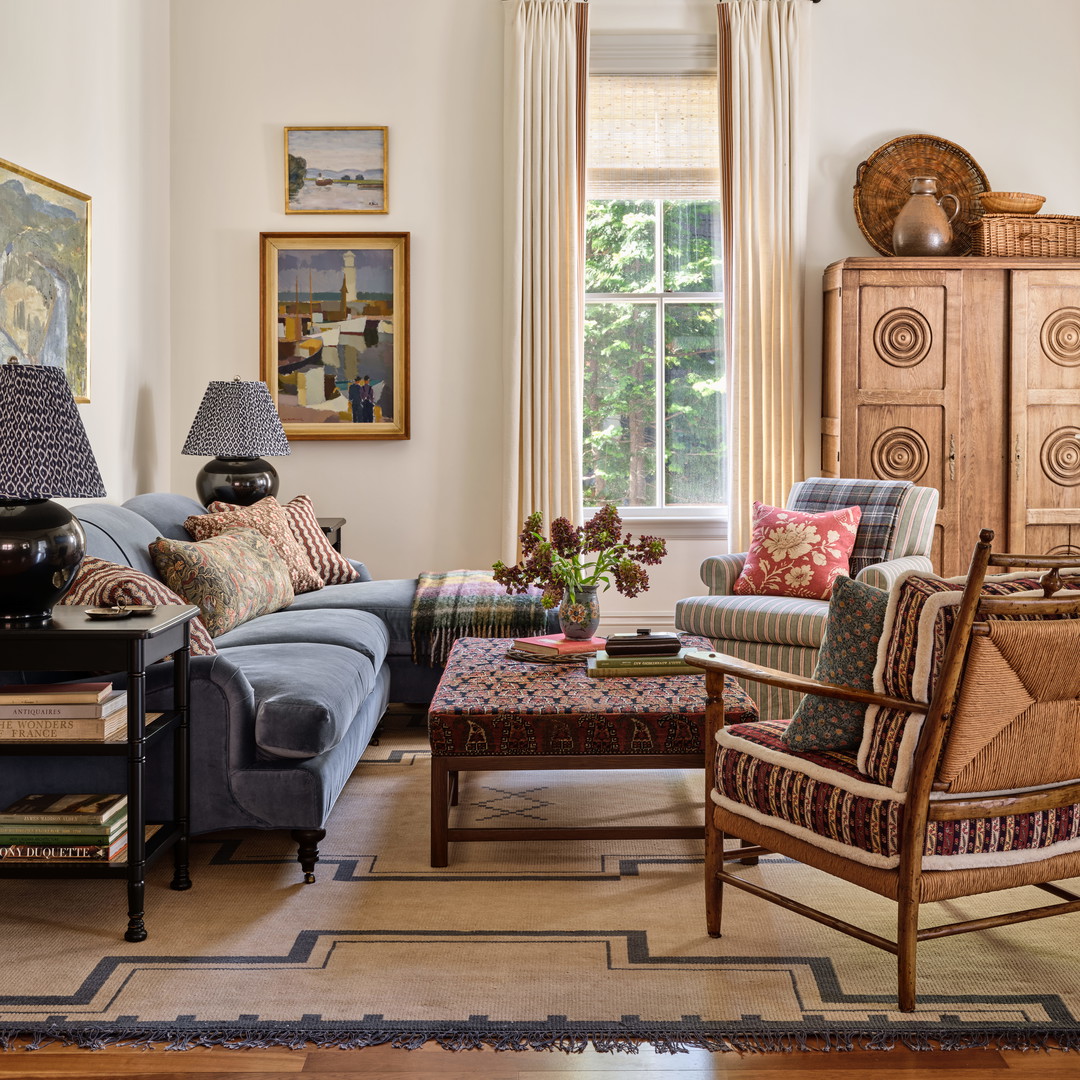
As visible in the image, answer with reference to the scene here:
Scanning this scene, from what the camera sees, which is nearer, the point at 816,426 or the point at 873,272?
the point at 873,272

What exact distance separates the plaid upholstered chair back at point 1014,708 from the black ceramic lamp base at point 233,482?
377 cm

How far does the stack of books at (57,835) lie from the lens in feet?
8.29

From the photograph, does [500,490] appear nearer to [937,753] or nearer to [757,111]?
[757,111]

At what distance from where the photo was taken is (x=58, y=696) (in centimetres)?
249

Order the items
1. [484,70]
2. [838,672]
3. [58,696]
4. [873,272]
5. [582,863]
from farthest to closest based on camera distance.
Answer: [484,70]
[873,272]
[582,863]
[58,696]
[838,672]

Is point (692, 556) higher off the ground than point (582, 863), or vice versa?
point (692, 556)

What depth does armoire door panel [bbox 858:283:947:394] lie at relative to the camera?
17.3 feet

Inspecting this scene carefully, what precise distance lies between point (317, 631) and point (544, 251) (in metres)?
2.65

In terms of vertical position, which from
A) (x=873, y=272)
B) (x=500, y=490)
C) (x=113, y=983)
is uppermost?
(x=873, y=272)

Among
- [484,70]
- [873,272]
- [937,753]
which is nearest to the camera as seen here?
[937,753]

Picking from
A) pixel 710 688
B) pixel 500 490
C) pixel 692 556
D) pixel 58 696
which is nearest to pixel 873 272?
pixel 692 556

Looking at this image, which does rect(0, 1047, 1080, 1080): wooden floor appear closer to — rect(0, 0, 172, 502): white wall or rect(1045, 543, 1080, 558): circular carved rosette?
rect(0, 0, 172, 502): white wall

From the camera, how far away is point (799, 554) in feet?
15.1

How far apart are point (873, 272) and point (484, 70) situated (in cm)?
219
